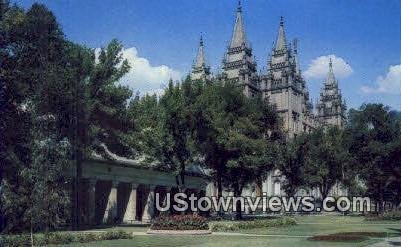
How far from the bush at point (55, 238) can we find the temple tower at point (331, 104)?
A: 148 meters

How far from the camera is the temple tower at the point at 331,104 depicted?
175500 millimetres

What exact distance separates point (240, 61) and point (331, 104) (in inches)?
2276

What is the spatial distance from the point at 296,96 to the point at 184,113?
98.1 meters

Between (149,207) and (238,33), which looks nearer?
(149,207)

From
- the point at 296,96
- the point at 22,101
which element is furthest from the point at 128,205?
the point at 296,96

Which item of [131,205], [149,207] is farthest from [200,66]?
[131,205]

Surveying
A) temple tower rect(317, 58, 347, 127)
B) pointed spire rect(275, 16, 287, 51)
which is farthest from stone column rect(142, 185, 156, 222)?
temple tower rect(317, 58, 347, 127)

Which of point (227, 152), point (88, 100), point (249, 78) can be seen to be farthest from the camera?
point (249, 78)

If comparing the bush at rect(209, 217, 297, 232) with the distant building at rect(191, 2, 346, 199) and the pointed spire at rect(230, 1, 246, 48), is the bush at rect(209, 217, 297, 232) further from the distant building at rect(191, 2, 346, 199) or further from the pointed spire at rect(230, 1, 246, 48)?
the pointed spire at rect(230, 1, 246, 48)

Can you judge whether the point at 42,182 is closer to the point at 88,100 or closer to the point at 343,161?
the point at 88,100

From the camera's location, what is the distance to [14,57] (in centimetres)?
3569

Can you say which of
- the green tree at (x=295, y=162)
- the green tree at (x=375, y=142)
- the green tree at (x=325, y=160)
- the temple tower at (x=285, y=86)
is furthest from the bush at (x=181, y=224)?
the temple tower at (x=285, y=86)

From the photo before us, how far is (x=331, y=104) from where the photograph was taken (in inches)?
7013

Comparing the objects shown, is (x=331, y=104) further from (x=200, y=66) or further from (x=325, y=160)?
(x=325, y=160)
